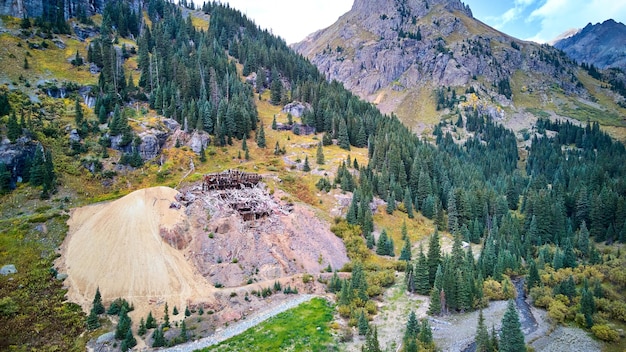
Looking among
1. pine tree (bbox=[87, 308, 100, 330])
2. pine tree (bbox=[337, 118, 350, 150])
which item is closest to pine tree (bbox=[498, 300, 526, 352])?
pine tree (bbox=[87, 308, 100, 330])

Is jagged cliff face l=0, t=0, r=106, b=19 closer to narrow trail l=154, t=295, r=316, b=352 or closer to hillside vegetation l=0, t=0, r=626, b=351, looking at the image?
hillside vegetation l=0, t=0, r=626, b=351

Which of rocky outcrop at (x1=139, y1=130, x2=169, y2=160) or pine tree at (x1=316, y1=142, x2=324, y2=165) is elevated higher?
rocky outcrop at (x1=139, y1=130, x2=169, y2=160)

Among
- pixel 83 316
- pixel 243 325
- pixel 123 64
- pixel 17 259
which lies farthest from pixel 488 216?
pixel 123 64

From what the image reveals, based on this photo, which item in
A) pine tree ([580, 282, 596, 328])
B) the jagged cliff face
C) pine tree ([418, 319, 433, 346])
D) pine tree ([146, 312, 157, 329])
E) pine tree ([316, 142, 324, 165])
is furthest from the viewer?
the jagged cliff face

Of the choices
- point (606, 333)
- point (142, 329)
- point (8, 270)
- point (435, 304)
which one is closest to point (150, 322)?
point (142, 329)

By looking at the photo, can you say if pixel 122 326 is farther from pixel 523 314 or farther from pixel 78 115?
pixel 78 115

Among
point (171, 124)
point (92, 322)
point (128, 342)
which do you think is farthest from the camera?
point (171, 124)
